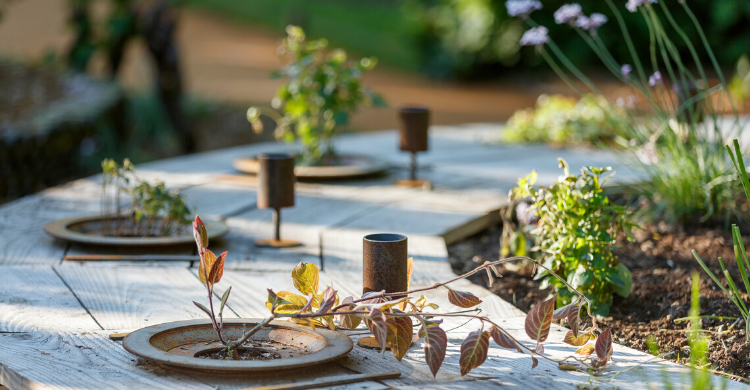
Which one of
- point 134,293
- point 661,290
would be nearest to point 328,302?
point 134,293

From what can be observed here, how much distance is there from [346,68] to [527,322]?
82.5 inches

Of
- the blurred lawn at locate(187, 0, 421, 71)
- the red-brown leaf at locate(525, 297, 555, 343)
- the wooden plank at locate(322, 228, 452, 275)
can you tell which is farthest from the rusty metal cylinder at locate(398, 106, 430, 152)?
the blurred lawn at locate(187, 0, 421, 71)

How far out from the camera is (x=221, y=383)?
1.31m

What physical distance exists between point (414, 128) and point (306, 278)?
1679 mm

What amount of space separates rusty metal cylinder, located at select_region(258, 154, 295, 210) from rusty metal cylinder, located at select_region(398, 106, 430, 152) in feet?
3.04

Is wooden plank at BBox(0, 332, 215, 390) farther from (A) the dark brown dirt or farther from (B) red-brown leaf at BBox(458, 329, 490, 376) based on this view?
(B) red-brown leaf at BBox(458, 329, 490, 376)

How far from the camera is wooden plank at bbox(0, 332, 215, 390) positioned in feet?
4.27

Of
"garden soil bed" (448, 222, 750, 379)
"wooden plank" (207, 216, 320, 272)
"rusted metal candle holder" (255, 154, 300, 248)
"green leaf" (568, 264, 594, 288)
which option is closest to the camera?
"garden soil bed" (448, 222, 750, 379)

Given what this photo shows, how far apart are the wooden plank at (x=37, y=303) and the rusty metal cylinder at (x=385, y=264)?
0.60 m

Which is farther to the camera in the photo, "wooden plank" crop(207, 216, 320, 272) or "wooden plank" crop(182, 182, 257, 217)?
"wooden plank" crop(182, 182, 257, 217)

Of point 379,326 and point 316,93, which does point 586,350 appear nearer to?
point 379,326

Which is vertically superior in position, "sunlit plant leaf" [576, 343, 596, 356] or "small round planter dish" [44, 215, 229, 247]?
"small round planter dish" [44, 215, 229, 247]

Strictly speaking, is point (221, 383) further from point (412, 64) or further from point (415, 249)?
point (412, 64)

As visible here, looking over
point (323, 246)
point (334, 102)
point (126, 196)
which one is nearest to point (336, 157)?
point (334, 102)
